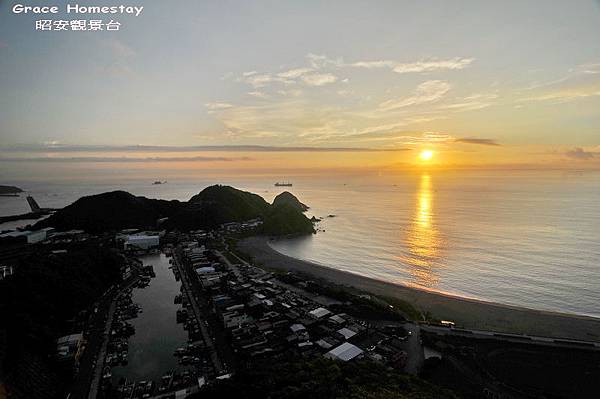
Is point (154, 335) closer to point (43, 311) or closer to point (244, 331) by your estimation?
point (244, 331)

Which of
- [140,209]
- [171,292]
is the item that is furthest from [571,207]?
[140,209]

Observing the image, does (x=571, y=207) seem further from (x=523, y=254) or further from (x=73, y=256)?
(x=73, y=256)

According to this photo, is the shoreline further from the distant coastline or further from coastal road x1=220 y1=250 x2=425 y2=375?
the distant coastline

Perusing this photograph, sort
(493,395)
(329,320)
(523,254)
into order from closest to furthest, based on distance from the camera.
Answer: (493,395), (329,320), (523,254)

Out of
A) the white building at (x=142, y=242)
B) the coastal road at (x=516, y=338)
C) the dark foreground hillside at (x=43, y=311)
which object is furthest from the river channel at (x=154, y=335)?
the coastal road at (x=516, y=338)

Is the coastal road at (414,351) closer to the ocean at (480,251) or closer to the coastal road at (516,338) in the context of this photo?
the coastal road at (516,338)

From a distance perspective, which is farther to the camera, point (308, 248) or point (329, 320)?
point (308, 248)
